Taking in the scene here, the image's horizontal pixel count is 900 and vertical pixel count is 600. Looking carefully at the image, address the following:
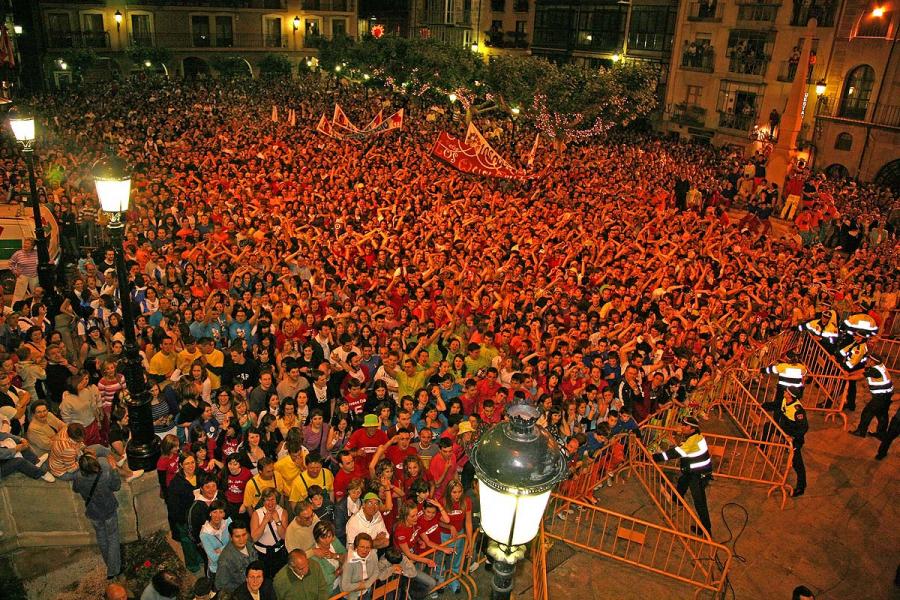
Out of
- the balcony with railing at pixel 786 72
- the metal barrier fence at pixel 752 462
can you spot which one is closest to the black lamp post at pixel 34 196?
the metal barrier fence at pixel 752 462

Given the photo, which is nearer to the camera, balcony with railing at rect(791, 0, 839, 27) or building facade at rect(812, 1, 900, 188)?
building facade at rect(812, 1, 900, 188)

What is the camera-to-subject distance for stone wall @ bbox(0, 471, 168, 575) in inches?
274

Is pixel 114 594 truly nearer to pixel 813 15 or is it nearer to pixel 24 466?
pixel 24 466

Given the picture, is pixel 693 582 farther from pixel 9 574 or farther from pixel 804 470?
pixel 9 574

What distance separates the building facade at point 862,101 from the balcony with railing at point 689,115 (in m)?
7.96

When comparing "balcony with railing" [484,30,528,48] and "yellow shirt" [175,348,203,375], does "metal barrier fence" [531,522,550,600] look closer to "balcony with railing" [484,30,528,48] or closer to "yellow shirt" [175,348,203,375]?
"yellow shirt" [175,348,203,375]

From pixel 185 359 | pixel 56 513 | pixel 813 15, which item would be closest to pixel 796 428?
pixel 185 359

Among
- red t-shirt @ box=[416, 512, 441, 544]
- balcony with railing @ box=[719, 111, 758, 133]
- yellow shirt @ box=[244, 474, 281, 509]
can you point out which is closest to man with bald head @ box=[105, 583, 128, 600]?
yellow shirt @ box=[244, 474, 281, 509]

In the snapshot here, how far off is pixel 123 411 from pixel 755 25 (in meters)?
37.0

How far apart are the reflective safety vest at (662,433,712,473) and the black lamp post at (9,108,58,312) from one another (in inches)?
406

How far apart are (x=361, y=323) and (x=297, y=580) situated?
516cm

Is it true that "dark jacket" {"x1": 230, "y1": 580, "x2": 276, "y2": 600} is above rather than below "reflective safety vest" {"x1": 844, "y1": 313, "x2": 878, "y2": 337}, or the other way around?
below

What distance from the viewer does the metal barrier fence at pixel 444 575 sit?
651cm

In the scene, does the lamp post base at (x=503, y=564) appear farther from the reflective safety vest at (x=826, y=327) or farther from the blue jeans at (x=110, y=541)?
the reflective safety vest at (x=826, y=327)
